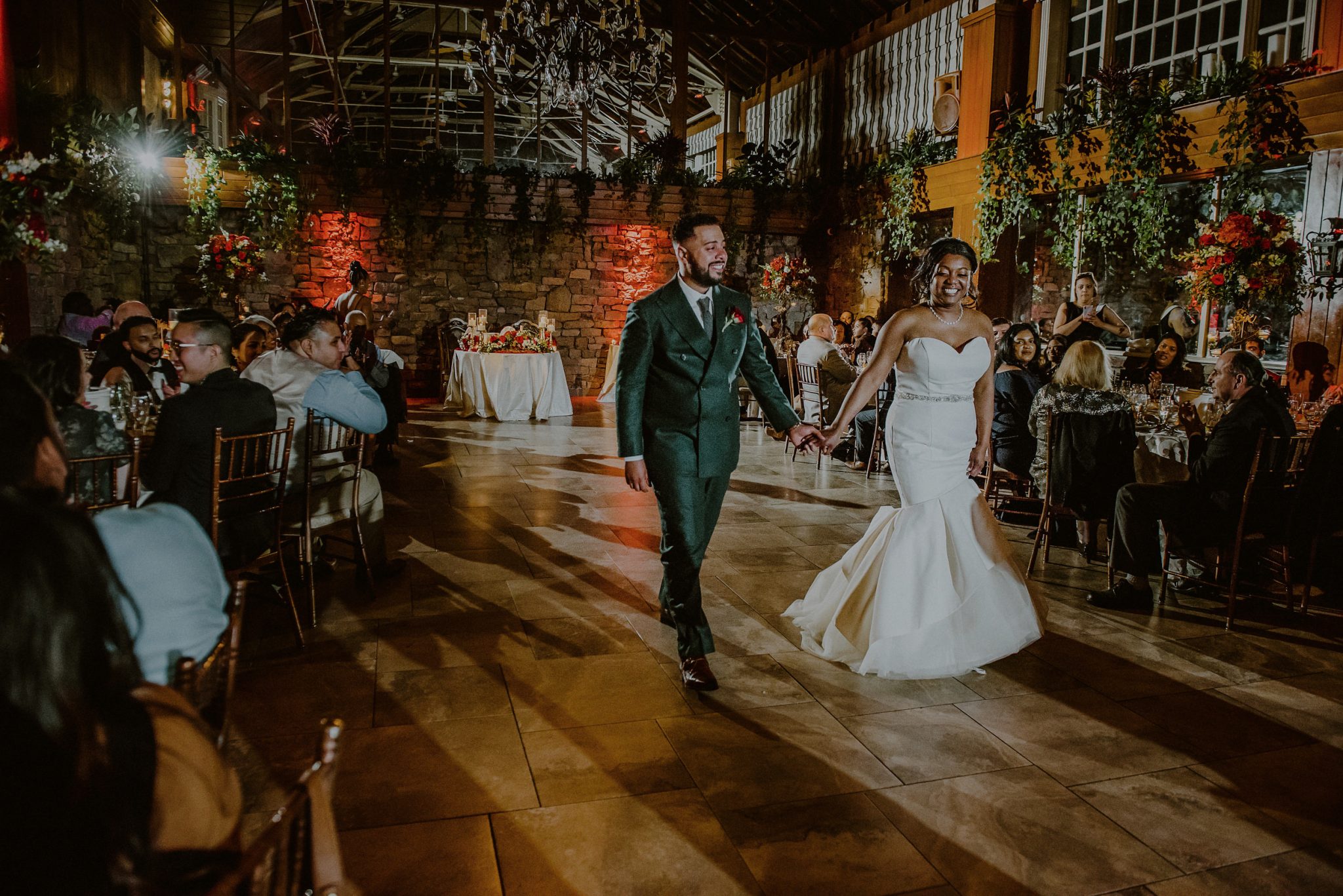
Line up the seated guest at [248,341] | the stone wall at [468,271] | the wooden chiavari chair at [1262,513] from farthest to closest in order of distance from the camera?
the stone wall at [468,271], the seated guest at [248,341], the wooden chiavari chair at [1262,513]

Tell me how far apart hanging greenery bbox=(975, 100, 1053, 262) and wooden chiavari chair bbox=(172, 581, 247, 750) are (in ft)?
28.9

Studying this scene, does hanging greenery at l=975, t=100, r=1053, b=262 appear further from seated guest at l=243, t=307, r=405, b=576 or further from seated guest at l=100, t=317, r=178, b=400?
seated guest at l=100, t=317, r=178, b=400

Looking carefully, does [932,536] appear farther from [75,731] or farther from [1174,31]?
[1174,31]

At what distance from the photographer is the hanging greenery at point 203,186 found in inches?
415

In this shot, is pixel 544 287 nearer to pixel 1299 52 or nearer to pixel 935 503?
pixel 1299 52

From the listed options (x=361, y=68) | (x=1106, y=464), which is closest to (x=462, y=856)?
(x=1106, y=464)

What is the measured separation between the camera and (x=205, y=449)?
117 inches

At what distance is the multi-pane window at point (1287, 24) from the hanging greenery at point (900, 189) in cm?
331

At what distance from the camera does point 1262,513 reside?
372 centimetres

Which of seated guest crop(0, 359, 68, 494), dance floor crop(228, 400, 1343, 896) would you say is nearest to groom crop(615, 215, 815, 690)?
dance floor crop(228, 400, 1343, 896)

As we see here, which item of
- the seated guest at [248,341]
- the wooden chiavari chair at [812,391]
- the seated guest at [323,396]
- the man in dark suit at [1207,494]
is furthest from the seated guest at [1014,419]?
the seated guest at [248,341]

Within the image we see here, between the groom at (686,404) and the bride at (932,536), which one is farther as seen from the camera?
the bride at (932,536)

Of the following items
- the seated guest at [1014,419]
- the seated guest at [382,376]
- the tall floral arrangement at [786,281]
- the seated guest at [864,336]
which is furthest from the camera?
the tall floral arrangement at [786,281]

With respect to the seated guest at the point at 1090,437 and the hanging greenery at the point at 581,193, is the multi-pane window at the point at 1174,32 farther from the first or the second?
the hanging greenery at the point at 581,193
